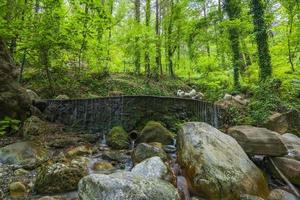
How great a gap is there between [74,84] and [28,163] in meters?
6.10

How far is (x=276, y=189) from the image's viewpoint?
4.92m

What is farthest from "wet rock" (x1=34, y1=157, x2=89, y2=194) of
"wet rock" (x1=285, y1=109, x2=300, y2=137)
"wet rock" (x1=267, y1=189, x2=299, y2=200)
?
"wet rock" (x1=285, y1=109, x2=300, y2=137)

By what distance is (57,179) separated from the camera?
4.24 m

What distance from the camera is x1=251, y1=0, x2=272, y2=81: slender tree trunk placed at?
10.3 metres

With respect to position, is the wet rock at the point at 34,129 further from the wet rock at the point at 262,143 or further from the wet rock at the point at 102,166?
the wet rock at the point at 262,143

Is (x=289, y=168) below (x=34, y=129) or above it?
below

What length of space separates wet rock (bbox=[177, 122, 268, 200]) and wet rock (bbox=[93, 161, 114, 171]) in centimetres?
146

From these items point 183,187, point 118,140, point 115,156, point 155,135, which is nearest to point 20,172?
point 115,156

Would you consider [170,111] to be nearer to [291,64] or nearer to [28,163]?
[28,163]

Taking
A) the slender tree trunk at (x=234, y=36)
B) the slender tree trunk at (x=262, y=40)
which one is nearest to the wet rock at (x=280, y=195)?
the slender tree trunk at (x=262, y=40)

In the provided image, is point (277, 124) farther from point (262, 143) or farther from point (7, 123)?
point (7, 123)

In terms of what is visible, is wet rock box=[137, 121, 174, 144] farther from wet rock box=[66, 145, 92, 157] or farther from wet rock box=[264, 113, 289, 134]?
wet rock box=[264, 113, 289, 134]

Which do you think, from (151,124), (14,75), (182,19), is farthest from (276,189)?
(182,19)

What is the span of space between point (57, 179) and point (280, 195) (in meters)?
3.95
